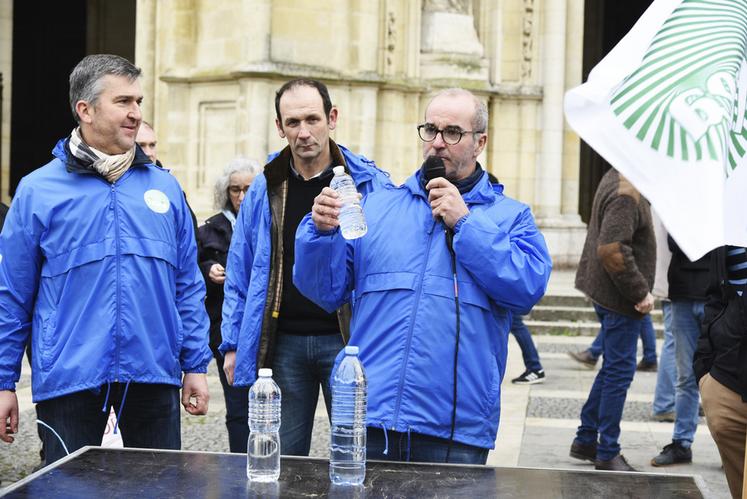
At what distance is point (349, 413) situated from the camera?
13.2 ft

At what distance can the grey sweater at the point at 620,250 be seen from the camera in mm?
7812

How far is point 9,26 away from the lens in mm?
20281

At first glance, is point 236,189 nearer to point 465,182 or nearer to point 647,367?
point 465,182

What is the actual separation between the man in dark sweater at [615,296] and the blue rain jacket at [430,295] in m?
3.26

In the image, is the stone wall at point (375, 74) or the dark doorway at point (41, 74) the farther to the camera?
the dark doorway at point (41, 74)

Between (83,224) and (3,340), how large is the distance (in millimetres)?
479

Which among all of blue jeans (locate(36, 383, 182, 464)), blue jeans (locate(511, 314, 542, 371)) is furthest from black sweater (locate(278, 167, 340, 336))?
blue jeans (locate(511, 314, 542, 371))

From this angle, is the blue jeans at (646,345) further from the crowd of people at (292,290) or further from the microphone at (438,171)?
the microphone at (438,171)

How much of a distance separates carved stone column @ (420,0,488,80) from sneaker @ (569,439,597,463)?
366 inches

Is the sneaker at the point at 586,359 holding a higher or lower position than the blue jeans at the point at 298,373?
lower

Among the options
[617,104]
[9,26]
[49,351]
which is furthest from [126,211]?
[9,26]

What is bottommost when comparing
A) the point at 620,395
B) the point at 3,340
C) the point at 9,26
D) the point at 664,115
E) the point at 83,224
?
the point at 620,395

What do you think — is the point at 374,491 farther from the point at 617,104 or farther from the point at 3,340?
the point at 3,340

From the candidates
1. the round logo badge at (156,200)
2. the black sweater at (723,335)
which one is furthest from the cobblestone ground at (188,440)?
the black sweater at (723,335)
